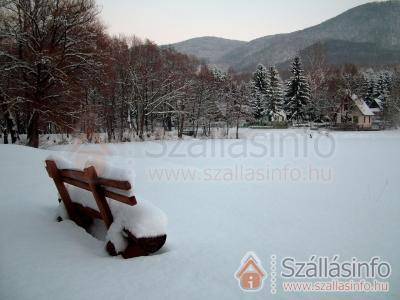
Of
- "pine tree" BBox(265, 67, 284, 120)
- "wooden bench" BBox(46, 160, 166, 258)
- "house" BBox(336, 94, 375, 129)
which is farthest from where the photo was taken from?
"pine tree" BBox(265, 67, 284, 120)

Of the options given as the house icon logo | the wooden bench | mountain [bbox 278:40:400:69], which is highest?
mountain [bbox 278:40:400:69]

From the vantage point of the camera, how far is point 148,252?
3936 millimetres

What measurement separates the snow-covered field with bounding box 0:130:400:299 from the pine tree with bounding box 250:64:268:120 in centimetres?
4955

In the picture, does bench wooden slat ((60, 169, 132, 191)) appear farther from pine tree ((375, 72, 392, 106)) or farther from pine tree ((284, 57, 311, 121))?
pine tree ((375, 72, 392, 106))

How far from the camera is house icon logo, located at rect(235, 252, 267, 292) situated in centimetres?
352

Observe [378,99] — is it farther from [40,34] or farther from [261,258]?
[261,258]

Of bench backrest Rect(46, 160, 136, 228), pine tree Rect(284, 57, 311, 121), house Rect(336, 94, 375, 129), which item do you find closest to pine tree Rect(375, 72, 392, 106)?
house Rect(336, 94, 375, 129)

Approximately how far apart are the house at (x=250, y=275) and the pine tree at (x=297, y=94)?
55.1 metres

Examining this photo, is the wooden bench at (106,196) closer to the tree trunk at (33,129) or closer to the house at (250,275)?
the house at (250,275)

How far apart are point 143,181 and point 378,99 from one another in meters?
73.6

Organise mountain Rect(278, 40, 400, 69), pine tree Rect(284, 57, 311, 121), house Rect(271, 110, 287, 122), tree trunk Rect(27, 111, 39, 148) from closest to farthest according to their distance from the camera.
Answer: tree trunk Rect(27, 111, 39, 148) < pine tree Rect(284, 57, 311, 121) < house Rect(271, 110, 287, 122) < mountain Rect(278, 40, 400, 69)

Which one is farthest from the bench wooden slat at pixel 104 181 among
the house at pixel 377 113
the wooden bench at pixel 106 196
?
the house at pixel 377 113

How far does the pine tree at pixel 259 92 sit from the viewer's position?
60.0 metres

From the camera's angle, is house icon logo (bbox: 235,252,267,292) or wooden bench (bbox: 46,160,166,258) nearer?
wooden bench (bbox: 46,160,166,258)
